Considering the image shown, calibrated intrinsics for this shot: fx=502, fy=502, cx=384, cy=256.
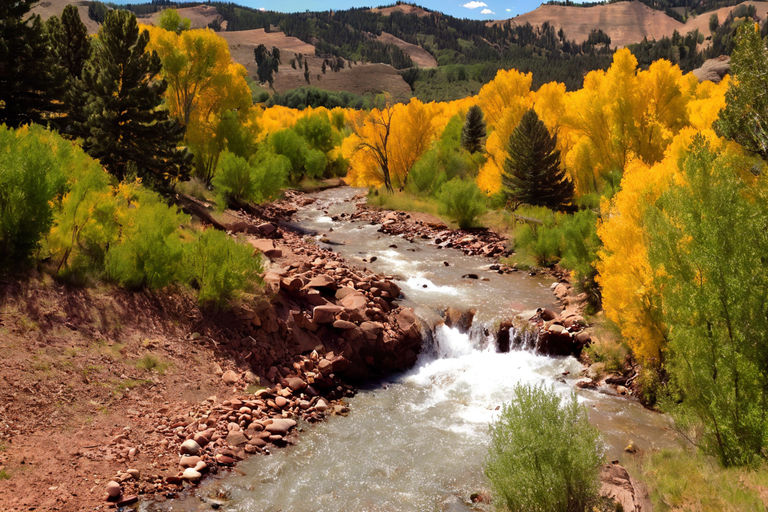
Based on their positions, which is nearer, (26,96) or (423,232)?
(26,96)

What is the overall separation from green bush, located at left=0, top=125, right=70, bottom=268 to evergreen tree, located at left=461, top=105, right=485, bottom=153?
111 ft

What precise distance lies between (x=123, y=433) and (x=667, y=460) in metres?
8.77

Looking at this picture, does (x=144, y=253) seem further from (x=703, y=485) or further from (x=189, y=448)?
(x=703, y=485)

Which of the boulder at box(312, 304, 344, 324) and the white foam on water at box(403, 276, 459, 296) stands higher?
the boulder at box(312, 304, 344, 324)

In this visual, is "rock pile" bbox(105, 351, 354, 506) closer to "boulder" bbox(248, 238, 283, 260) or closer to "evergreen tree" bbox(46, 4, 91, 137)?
"boulder" bbox(248, 238, 283, 260)

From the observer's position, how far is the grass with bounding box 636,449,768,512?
19.3 ft

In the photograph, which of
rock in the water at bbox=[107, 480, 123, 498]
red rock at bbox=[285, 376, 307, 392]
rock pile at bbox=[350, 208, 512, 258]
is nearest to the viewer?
rock in the water at bbox=[107, 480, 123, 498]

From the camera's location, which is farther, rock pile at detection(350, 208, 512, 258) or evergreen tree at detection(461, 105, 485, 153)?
evergreen tree at detection(461, 105, 485, 153)

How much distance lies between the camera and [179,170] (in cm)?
2139

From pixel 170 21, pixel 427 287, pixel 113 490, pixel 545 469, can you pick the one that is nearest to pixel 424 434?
pixel 545 469

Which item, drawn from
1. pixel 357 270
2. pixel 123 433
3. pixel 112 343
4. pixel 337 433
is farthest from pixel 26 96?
pixel 337 433

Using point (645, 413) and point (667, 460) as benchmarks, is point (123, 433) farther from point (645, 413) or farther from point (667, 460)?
point (645, 413)

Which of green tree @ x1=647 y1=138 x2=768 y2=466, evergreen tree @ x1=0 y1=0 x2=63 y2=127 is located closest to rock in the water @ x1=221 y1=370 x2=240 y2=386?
green tree @ x1=647 y1=138 x2=768 y2=466

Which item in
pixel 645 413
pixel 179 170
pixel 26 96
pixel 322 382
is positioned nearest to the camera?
pixel 645 413
